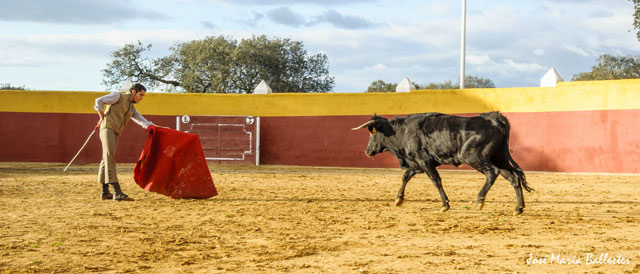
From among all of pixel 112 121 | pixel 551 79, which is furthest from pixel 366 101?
pixel 112 121

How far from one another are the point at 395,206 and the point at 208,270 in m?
4.16

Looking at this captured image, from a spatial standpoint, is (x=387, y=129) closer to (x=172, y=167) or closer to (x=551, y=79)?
(x=172, y=167)

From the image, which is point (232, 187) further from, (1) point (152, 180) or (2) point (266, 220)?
(2) point (266, 220)

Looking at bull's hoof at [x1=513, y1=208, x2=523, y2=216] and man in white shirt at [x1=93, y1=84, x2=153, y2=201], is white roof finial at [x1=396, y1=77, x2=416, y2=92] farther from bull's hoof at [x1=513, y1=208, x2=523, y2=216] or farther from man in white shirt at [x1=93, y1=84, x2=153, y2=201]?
bull's hoof at [x1=513, y1=208, x2=523, y2=216]

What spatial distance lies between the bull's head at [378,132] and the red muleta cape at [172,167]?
218cm

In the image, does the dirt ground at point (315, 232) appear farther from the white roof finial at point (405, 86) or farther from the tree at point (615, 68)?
the tree at point (615, 68)

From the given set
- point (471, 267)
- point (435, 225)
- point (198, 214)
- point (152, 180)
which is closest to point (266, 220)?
point (198, 214)

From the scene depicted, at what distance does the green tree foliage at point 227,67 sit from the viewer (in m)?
32.7

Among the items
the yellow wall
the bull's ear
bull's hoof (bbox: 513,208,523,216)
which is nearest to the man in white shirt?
the bull's ear

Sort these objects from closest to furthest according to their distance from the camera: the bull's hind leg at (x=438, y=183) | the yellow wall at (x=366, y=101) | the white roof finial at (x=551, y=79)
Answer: the bull's hind leg at (x=438, y=183) < the yellow wall at (x=366, y=101) < the white roof finial at (x=551, y=79)

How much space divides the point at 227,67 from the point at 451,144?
26089 millimetres

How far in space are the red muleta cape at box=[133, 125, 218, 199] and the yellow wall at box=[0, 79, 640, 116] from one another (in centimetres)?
918

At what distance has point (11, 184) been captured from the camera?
11.0m

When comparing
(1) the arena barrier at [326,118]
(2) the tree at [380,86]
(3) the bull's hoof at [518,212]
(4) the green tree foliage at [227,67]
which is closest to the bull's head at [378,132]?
(3) the bull's hoof at [518,212]
